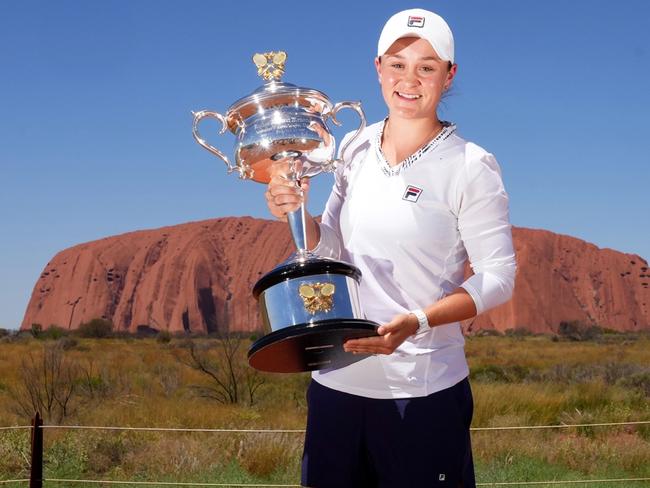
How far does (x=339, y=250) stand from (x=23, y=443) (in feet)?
20.1

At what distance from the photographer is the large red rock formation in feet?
199

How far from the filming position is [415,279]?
2.03m

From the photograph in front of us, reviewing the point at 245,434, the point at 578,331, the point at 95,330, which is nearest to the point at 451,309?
the point at 245,434

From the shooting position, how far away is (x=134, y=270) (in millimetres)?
65938

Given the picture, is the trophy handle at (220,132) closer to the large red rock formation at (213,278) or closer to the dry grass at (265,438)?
the dry grass at (265,438)

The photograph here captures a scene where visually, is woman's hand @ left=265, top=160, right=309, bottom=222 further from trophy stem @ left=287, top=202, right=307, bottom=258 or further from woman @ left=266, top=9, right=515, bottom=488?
woman @ left=266, top=9, right=515, bottom=488


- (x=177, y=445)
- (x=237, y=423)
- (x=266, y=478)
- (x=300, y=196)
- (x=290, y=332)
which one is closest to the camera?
(x=290, y=332)

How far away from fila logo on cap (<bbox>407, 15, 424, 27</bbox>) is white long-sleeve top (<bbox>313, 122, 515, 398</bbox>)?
0.28 m

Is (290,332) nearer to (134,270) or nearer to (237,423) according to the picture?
(237,423)

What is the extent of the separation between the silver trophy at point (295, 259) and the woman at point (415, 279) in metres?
0.06

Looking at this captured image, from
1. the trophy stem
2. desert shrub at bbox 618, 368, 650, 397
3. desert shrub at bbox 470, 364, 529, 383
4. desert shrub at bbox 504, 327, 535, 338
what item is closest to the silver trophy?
the trophy stem

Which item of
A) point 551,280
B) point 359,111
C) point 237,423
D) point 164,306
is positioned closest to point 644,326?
point 551,280

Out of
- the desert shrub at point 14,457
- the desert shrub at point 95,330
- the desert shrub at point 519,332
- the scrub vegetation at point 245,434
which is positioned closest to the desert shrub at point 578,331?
the desert shrub at point 519,332

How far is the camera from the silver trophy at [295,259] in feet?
6.63
